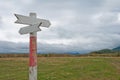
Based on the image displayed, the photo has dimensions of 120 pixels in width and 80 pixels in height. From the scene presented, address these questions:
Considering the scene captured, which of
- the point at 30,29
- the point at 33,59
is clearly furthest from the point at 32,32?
the point at 33,59

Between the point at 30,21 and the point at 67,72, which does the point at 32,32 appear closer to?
the point at 30,21

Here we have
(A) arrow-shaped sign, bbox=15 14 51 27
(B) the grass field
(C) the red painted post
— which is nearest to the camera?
(C) the red painted post

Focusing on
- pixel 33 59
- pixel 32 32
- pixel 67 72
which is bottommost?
pixel 67 72

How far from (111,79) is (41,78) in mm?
6003

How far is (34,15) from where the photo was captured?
9836 millimetres

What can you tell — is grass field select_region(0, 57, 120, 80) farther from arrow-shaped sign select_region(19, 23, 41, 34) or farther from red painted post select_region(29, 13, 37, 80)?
red painted post select_region(29, 13, 37, 80)


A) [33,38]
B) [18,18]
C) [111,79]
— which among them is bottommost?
[111,79]

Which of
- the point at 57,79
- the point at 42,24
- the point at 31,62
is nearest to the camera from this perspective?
the point at 31,62

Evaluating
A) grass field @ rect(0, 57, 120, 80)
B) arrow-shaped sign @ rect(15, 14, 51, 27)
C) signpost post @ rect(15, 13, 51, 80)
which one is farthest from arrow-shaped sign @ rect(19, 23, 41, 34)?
grass field @ rect(0, 57, 120, 80)

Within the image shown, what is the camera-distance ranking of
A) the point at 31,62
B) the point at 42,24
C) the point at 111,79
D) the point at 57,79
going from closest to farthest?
the point at 31,62
the point at 42,24
the point at 57,79
the point at 111,79

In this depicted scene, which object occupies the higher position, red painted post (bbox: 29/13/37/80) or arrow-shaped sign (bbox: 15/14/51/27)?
arrow-shaped sign (bbox: 15/14/51/27)

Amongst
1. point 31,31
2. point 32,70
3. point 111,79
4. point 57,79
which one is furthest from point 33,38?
point 111,79

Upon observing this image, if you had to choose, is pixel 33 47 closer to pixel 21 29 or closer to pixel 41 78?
pixel 21 29

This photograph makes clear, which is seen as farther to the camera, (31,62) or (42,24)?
(42,24)
